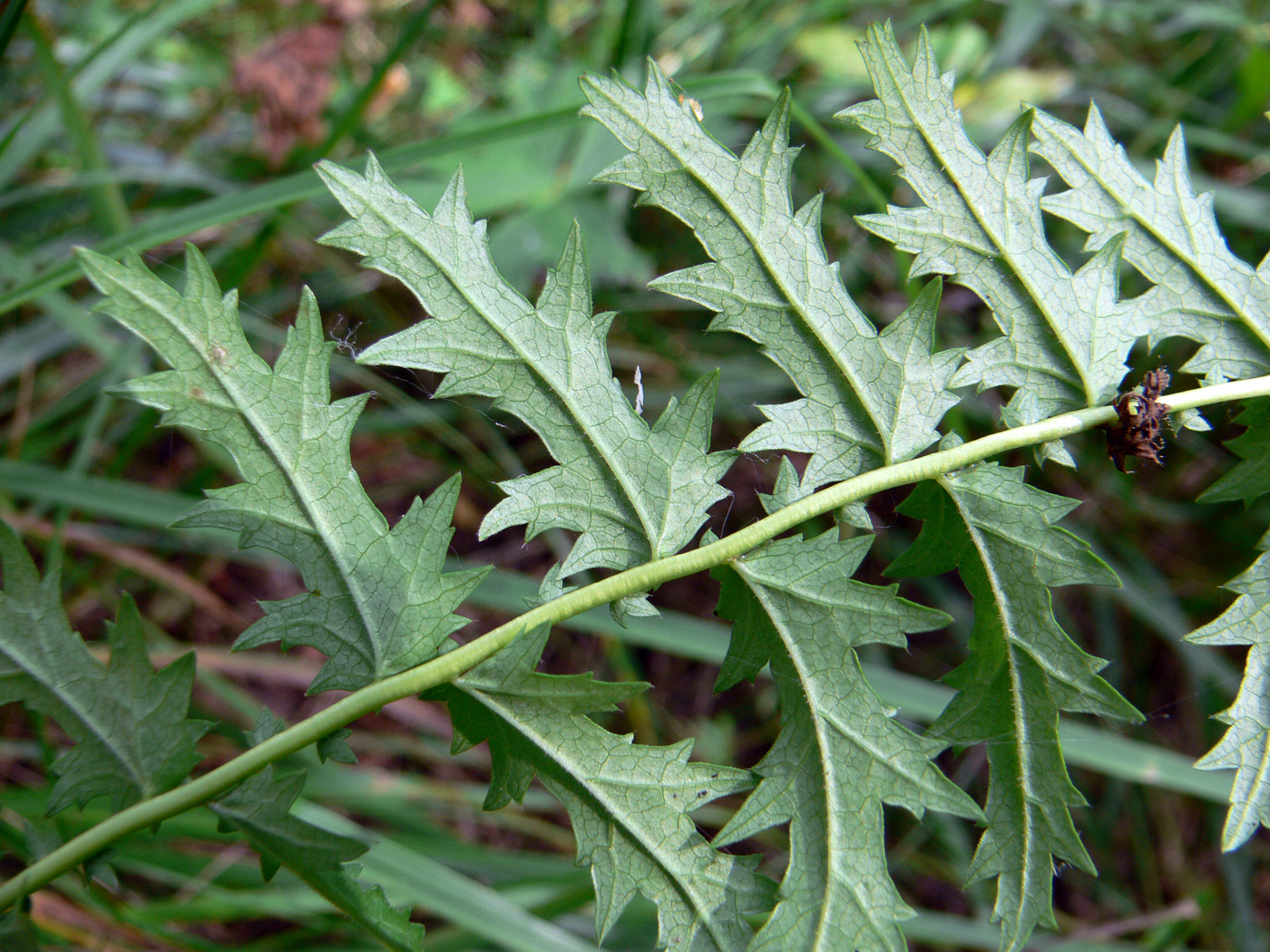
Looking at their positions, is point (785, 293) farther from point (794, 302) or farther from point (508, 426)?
point (508, 426)

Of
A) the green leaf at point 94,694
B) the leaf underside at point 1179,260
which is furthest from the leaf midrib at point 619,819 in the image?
the leaf underside at point 1179,260

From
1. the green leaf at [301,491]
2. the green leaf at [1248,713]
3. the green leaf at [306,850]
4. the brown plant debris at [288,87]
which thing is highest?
the brown plant debris at [288,87]

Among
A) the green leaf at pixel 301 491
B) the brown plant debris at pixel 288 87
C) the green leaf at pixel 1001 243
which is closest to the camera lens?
the green leaf at pixel 301 491

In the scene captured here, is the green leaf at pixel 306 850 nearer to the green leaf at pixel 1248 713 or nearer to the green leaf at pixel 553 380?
the green leaf at pixel 553 380

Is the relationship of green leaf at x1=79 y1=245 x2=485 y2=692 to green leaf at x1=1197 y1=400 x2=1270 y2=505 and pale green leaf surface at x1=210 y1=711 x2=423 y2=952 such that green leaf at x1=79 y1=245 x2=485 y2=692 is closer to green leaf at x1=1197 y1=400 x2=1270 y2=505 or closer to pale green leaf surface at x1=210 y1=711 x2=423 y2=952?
pale green leaf surface at x1=210 y1=711 x2=423 y2=952

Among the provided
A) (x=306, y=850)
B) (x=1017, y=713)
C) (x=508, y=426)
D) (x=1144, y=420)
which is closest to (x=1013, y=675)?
(x=1017, y=713)

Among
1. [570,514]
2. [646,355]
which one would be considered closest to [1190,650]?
[646,355]

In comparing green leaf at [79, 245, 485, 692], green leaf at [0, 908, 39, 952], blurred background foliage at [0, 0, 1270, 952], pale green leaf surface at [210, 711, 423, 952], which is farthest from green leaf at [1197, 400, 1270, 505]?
green leaf at [0, 908, 39, 952]
